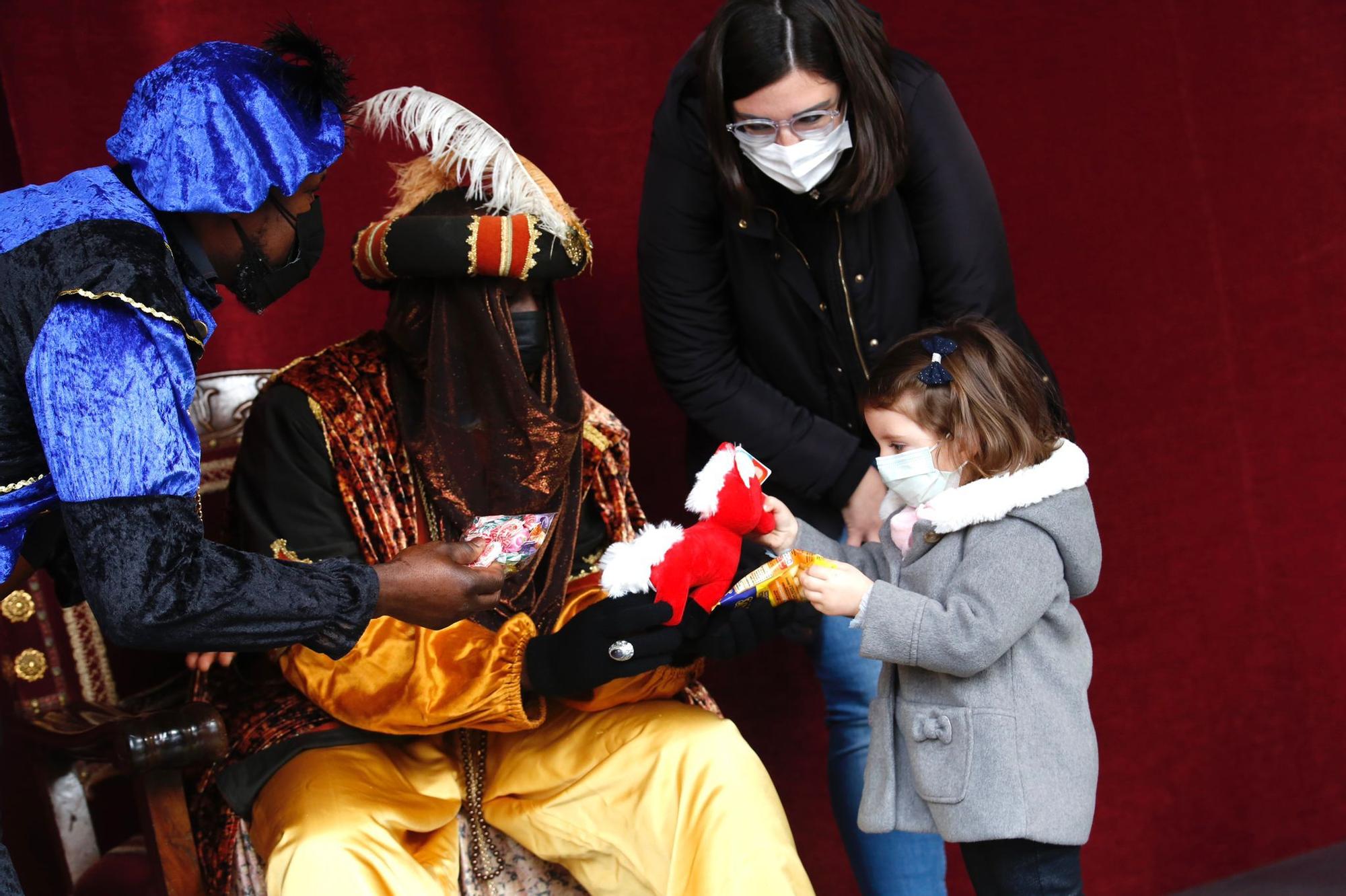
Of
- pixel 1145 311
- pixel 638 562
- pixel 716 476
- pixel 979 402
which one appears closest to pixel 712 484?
pixel 716 476

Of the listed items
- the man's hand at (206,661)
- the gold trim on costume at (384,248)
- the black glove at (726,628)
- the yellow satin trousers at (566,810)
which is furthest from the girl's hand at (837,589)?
the man's hand at (206,661)

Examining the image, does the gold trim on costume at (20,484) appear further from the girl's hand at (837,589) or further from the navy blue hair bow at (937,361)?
the navy blue hair bow at (937,361)

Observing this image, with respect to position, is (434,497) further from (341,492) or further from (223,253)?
(223,253)

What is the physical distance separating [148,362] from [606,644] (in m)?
0.99

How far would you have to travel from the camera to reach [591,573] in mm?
2723

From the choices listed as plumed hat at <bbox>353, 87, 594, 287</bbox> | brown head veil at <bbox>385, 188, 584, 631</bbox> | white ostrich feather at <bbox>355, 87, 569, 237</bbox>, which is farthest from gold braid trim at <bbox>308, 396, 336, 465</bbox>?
white ostrich feather at <bbox>355, 87, 569, 237</bbox>

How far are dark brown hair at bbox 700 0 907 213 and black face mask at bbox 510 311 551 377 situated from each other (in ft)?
1.46

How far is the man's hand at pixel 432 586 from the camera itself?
1849 mm

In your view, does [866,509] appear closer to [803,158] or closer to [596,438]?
[596,438]

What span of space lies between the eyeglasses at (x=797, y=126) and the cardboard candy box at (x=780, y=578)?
29.0 inches

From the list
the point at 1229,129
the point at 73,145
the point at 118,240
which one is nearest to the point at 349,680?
the point at 118,240

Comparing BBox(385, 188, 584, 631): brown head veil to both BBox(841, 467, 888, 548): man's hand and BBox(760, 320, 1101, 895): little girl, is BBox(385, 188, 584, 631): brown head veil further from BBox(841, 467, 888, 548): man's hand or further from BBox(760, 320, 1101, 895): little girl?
BBox(760, 320, 1101, 895): little girl

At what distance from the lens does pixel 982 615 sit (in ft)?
6.84

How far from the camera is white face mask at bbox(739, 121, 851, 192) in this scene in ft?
7.82
